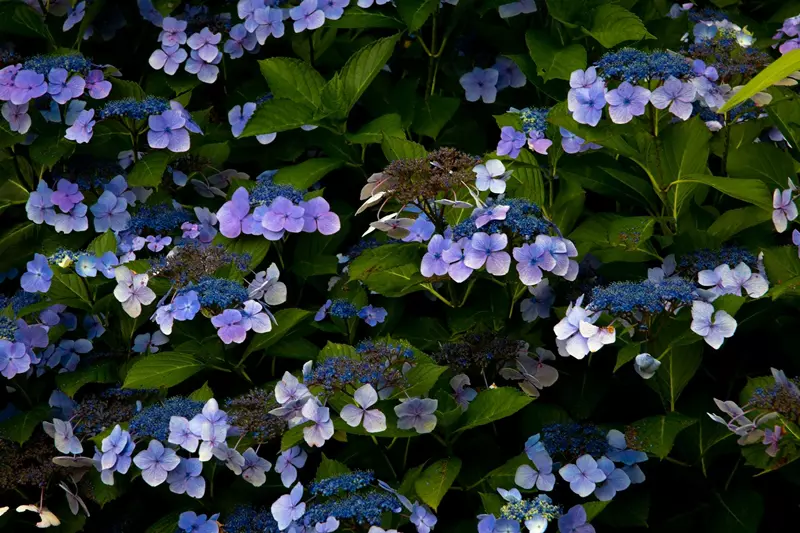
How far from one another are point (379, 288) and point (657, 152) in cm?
66

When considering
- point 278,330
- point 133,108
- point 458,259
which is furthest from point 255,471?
point 133,108

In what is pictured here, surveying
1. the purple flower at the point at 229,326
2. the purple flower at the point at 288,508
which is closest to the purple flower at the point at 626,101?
the purple flower at the point at 229,326

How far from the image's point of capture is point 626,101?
224 cm

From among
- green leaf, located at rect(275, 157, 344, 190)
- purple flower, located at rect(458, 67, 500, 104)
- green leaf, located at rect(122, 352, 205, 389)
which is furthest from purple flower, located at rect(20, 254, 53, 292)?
purple flower, located at rect(458, 67, 500, 104)

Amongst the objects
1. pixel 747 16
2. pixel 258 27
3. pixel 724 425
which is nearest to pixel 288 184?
pixel 258 27

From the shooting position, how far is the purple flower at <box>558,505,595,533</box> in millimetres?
2191

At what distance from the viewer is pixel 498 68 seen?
298 centimetres

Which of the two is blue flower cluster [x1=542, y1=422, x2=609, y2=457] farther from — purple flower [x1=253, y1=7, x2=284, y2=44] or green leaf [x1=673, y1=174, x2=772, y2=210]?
purple flower [x1=253, y1=7, x2=284, y2=44]

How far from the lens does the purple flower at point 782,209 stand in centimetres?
224

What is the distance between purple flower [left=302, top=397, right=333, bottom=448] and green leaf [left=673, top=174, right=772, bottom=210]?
86 centimetres

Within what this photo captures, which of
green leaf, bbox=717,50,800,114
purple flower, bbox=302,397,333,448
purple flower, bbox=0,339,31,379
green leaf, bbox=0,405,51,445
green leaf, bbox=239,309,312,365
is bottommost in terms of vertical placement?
green leaf, bbox=0,405,51,445

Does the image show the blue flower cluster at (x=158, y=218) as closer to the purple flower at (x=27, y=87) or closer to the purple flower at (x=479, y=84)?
the purple flower at (x=27, y=87)

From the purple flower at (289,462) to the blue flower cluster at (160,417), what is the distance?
0.20 m

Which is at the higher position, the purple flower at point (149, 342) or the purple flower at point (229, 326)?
the purple flower at point (229, 326)
